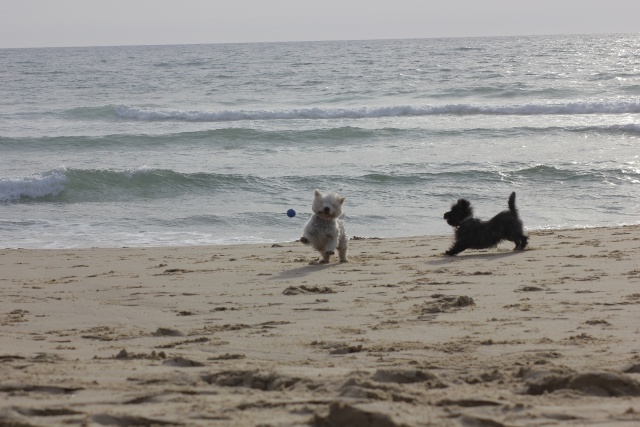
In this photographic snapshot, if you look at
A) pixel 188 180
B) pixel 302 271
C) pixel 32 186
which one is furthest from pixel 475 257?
pixel 32 186

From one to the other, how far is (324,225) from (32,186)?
9.95 meters

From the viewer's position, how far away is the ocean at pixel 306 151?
46.9ft

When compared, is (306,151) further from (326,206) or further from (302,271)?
(302,271)

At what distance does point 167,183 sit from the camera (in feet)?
58.8

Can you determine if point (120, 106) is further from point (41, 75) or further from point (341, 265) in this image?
point (341, 265)

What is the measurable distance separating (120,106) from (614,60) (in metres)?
30.1

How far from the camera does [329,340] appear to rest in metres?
5.14

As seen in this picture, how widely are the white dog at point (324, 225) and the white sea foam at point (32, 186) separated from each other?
31.0 ft

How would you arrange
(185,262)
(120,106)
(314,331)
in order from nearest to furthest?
(314,331), (185,262), (120,106)

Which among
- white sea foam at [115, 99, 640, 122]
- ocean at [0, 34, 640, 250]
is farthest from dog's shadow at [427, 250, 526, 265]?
white sea foam at [115, 99, 640, 122]

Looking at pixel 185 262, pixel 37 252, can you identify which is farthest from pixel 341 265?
pixel 37 252

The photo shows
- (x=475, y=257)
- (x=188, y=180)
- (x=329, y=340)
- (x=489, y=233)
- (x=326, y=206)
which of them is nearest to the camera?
(x=329, y=340)

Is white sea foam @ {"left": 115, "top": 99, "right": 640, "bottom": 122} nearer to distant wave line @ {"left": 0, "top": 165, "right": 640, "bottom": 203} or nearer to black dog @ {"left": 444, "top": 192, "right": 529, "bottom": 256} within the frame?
distant wave line @ {"left": 0, "top": 165, "right": 640, "bottom": 203}

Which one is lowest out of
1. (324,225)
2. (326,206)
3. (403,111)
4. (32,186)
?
(324,225)
